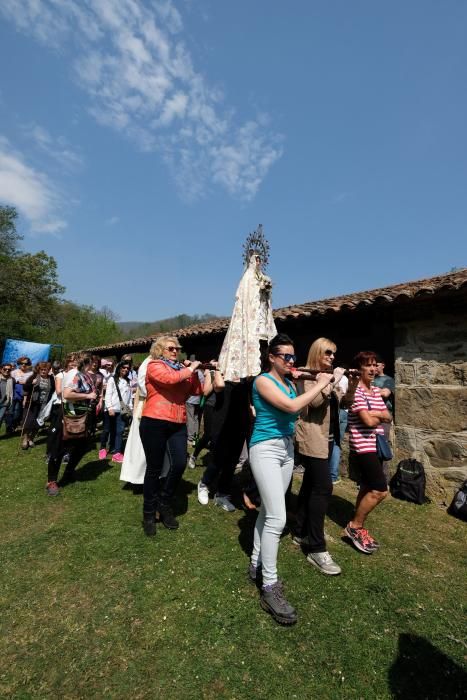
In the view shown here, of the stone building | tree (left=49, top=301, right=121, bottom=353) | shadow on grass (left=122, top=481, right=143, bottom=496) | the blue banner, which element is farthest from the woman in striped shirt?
tree (left=49, top=301, right=121, bottom=353)

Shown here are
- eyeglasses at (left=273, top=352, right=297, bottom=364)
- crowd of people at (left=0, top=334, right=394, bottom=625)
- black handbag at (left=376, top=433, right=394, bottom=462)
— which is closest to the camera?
crowd of people at (left=0, top=334, right=394, bottom=625)

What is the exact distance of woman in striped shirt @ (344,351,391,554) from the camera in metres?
3.48

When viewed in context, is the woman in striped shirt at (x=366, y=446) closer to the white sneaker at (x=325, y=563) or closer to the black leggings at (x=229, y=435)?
the white sneaker at (x=325, y=563)

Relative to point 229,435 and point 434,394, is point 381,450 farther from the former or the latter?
point 434,394

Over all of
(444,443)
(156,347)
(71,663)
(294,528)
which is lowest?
(71,663)

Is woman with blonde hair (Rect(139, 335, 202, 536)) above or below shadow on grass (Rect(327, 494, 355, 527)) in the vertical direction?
above

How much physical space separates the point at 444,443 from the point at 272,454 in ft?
12.7

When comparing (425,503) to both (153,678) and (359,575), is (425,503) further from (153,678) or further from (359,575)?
(153,678)

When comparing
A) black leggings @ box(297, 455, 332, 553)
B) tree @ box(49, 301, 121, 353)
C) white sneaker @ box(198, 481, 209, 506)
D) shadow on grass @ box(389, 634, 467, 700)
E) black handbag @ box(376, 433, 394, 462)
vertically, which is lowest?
shadow on grass @ box(389, 634, 467, 700)

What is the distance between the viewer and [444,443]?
5.18m

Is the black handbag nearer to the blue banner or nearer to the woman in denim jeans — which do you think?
the woman in denim jeans

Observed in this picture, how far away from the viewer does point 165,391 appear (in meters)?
3.53

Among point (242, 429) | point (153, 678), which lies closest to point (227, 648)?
point (153, 678)

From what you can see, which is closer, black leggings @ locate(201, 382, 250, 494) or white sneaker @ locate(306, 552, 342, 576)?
white sneaker @ locate(306, 552, 342, 576)
